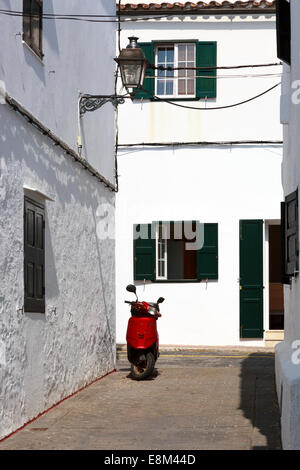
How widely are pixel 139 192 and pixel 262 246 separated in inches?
102

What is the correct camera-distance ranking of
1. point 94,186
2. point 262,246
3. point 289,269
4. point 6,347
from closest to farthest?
1. point 6,347
2. point 289,269
3. point 94,186
4. point 262,246

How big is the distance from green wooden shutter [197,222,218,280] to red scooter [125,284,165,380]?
4522 mm

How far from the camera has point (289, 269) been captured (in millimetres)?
9938

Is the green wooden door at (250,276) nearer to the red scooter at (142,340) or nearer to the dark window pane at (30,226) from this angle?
the red scooter at (142,340)

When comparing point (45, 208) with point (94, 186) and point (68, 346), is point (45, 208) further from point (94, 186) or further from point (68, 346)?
point (94, 186)

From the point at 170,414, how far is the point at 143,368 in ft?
9.41

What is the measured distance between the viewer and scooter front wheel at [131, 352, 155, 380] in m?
12.7

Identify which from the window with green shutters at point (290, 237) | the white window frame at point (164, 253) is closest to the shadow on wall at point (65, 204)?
the window with green shutters at point (290, 237)

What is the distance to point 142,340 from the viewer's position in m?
12.6

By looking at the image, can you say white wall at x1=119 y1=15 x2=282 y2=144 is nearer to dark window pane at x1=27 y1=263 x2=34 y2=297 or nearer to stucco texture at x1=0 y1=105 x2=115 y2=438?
stucco texture at x1=0 y1=105 x2=115 y2=438

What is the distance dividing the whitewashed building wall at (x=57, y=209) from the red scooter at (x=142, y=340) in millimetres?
530

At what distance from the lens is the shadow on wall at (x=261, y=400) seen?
336 inches

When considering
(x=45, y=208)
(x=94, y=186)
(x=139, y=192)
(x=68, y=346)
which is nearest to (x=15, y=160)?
(x=45, y=208)

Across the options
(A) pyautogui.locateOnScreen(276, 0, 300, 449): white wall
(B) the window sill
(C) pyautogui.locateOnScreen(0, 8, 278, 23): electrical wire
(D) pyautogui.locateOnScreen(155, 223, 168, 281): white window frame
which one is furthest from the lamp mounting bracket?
(B) the window sill
